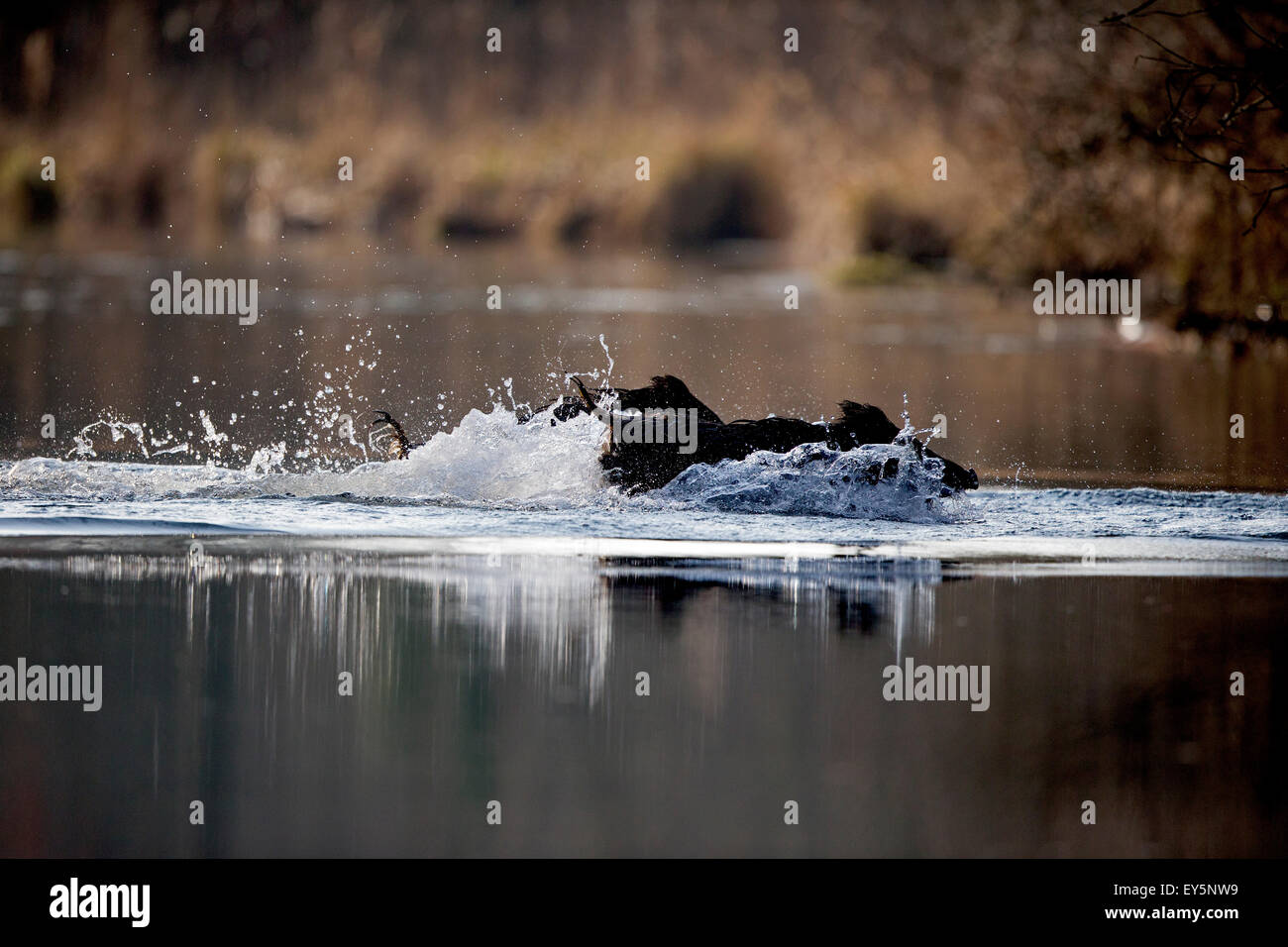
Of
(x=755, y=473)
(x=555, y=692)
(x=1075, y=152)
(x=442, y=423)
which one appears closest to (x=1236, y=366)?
(x=1075, y=152)

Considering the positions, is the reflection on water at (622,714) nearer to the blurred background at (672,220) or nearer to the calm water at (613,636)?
the calm water at (613,636)

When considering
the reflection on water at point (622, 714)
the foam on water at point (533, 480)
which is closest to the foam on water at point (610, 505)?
the foam on water at point (533, 480)

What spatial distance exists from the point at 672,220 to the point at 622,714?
125 feet

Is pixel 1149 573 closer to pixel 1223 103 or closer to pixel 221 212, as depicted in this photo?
pixel 1223 103

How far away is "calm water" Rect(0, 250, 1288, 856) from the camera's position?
6.27 m

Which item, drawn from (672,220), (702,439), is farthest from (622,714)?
(672,220)

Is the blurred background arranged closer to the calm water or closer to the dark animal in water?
the calm water

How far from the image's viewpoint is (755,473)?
11.9 meters

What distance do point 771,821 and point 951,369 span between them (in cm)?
1622

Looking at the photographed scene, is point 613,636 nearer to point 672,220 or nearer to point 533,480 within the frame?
point 533,480

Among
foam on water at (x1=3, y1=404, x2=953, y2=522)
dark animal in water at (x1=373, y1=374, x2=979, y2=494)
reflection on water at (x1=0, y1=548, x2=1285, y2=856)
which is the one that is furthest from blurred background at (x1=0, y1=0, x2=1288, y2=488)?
reflection on water at (x1=0, y1=548, x2=1285, y2=856)

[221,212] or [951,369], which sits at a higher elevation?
[221,212]

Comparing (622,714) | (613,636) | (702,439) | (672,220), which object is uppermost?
(672,220)

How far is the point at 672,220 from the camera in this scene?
44.9 meters
